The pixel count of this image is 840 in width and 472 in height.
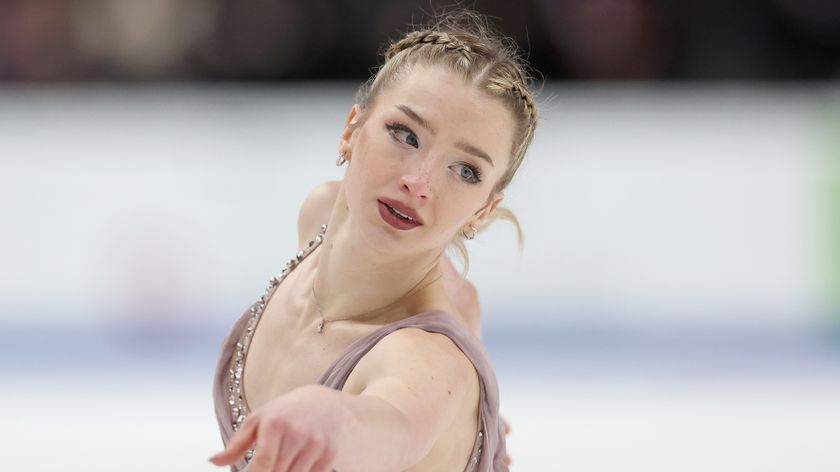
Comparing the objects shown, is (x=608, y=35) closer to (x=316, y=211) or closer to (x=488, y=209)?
(x=316, y=211)

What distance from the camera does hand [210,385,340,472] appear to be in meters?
1.29

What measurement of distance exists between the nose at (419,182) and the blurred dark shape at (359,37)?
4499mm

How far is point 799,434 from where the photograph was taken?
394 centimetres

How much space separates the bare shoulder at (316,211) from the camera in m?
2.67

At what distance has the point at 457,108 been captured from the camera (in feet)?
6.31

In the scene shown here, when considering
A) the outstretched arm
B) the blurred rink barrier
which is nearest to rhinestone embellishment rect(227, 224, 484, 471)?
the outstretched arm

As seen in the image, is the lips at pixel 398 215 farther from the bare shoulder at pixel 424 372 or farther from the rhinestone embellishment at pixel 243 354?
the rhinestone embellishment at pixel 243 354

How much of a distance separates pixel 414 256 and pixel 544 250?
3296mm

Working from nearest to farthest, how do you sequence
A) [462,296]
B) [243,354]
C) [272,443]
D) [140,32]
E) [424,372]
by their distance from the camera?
[272,443] → [424,372] → [243,354] → [462,296] → [140,32]

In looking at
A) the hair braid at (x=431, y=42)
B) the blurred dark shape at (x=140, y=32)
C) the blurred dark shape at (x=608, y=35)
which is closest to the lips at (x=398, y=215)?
the hair braid at (x=431, y=42)

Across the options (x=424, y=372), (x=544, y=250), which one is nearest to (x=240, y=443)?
(x=424, y=372)

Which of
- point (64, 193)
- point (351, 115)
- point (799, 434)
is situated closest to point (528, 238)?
point (799, 434)

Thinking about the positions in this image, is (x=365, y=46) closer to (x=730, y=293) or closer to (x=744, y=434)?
(x=730, y=293)

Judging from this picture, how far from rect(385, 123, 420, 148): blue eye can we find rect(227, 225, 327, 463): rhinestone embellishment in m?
0.59
